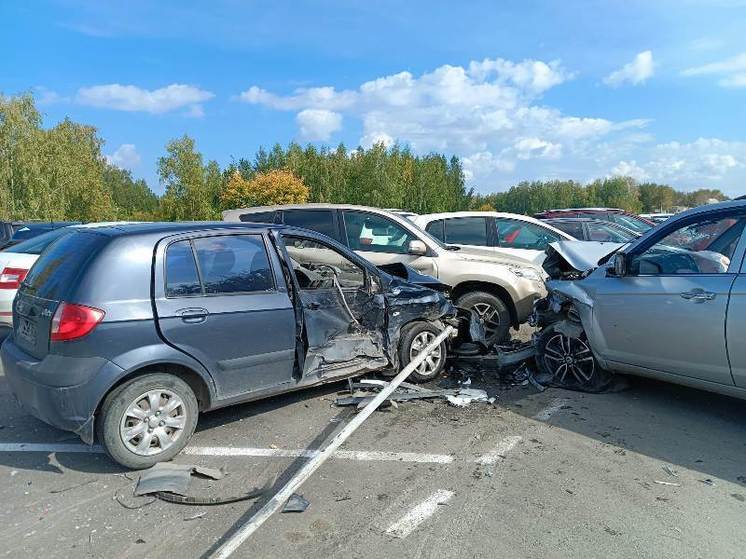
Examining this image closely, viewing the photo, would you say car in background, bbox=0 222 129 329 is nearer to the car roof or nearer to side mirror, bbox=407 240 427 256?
side mirror, bbox=407 240 427 256

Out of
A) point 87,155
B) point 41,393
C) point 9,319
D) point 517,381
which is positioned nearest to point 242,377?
point 41,393

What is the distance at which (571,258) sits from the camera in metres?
6.25

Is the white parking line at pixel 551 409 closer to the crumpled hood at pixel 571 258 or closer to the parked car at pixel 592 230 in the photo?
the crumpled hood at pixel 571 258

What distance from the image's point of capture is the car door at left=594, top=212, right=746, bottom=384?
4.31 m

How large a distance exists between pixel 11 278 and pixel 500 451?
6055 mm

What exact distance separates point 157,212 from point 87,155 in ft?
18.1

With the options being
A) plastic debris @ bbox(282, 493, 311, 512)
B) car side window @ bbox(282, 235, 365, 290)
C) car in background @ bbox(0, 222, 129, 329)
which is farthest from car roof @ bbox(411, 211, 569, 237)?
plastic debris @ bbox(282, 493, 311, 512)

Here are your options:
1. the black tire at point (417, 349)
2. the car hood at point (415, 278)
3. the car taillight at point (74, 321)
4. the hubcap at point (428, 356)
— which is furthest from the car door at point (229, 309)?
the car hood at point (415, 278)

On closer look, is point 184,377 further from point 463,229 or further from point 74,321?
point 463,229

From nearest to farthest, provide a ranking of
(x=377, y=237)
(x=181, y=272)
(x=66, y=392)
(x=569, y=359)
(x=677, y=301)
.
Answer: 1. (x=66, y=392)
2. (x=181, y=272)
3. (x=677, y=301)
4. (x=569, y=359)
5. (x=377, y=237)

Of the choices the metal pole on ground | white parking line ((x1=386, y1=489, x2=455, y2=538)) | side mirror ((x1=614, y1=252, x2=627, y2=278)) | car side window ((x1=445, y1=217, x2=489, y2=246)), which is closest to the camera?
the metal pole on ground

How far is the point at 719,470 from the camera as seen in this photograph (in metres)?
3.86

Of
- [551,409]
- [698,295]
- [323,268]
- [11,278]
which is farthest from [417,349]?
[11,278]

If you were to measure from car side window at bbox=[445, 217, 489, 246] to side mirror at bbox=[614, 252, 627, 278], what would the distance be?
13.8 ft
